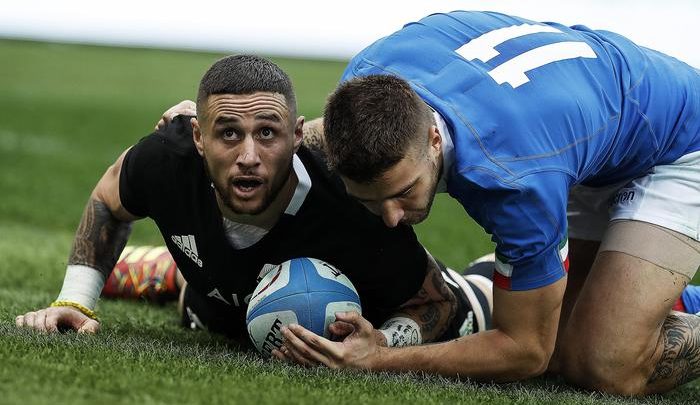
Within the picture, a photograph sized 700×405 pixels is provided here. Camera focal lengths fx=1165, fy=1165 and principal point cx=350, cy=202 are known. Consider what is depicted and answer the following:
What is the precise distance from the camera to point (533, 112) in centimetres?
416

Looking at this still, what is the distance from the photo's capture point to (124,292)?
6176mm

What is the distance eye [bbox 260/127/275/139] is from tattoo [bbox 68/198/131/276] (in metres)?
1.08

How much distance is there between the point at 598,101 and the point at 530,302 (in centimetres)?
81

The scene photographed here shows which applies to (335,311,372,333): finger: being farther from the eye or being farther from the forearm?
the eye

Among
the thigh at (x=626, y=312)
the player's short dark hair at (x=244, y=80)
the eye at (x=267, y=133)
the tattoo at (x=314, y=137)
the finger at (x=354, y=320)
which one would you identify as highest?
the player's short dark hair at (x=244, y=80)

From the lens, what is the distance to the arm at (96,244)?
4.88 metres

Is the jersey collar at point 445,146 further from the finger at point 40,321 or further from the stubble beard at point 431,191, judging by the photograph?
the finger at point 40,321

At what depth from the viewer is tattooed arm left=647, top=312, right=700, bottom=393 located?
15.8 feet

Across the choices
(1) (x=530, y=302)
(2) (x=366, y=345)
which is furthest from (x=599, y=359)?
(2) (x=366, y=345)

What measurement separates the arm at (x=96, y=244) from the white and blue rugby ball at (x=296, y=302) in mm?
819

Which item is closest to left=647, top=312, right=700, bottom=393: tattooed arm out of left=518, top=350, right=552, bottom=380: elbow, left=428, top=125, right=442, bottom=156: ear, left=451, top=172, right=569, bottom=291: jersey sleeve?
left=518, top=350, right=552, bottom=380: elbow

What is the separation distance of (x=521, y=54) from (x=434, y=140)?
65 centimetres

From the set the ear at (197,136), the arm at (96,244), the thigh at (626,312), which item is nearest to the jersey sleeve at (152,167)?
the arm at (96,244)

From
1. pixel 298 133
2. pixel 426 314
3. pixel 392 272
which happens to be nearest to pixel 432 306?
pixel 426 314
